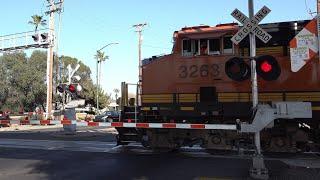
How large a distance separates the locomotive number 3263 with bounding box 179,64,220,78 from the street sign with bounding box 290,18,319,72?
2.44m

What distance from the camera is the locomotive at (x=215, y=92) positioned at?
547 inches

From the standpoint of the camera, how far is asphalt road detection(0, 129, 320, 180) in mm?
10930

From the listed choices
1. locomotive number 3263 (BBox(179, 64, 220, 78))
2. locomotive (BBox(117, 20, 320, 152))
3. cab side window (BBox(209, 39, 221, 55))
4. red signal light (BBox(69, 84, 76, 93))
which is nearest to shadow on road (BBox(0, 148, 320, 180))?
locomotive (BBox(117, 20, 320, 152))

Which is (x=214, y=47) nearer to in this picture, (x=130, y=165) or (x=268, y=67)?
(x=268, y=67)

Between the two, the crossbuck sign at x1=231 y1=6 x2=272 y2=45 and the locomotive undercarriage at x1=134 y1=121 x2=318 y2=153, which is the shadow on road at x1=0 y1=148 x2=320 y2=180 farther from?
the crossbuck sign at x1=231 y1=6 x2=272 y2=45

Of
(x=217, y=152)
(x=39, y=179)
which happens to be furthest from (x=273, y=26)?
(x=39, y=179)

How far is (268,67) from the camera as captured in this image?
10602mm

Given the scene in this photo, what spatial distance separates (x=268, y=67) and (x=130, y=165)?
191 inches

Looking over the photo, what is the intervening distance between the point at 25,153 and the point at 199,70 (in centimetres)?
671

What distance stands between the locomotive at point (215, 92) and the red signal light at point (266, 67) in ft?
9.51

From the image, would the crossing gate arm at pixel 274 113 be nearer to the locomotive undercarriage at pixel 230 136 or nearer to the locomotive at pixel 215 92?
the locomotive undercarriage at pixel 230 136

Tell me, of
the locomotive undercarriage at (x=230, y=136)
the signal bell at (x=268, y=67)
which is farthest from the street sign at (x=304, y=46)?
the signal bell at (x=268, y=67)

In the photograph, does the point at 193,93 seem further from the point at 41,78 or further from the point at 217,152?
the point at 41,78

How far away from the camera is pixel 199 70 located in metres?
14.9
